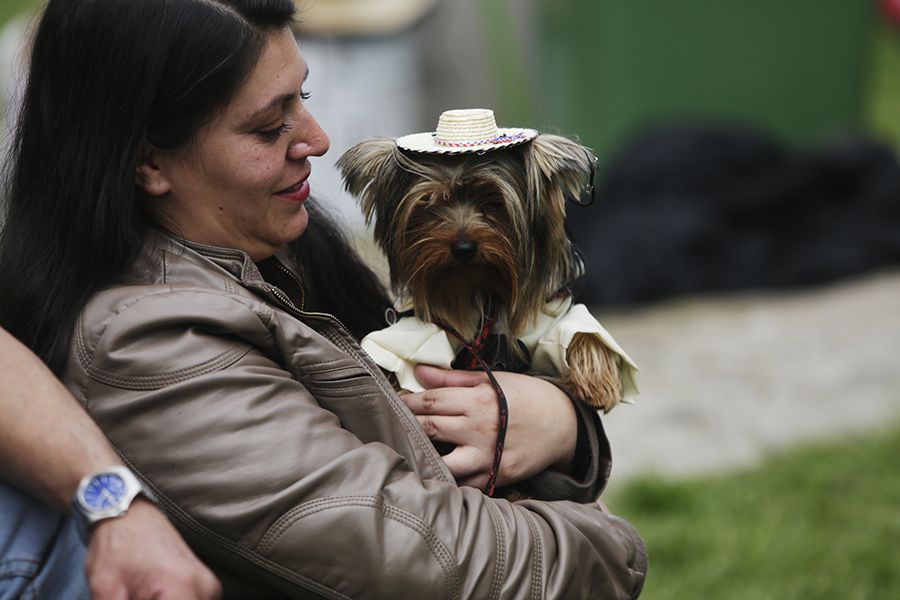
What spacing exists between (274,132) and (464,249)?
435mm

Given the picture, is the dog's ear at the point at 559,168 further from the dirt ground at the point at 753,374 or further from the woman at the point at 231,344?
the dirt ground at the point at 753,374

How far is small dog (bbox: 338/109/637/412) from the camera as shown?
226 cm

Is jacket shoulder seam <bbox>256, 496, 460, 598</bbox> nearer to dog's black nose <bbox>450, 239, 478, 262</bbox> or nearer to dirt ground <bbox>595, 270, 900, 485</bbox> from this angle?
dog's black nose <bbox>450, 239, 478, 262</bbox>

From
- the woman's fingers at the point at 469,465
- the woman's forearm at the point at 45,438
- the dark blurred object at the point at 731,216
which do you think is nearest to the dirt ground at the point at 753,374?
the dark blurred object at the point at 731,216

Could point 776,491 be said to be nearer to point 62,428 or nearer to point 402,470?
point 402,470

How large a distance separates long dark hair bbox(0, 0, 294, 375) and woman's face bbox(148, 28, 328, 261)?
0.11 ft

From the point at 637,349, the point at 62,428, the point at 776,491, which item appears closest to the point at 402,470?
the point at 62,428

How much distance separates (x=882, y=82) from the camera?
27.0 feet

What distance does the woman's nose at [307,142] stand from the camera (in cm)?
209

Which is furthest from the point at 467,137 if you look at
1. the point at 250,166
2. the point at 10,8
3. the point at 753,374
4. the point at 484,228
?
the point at 10,8

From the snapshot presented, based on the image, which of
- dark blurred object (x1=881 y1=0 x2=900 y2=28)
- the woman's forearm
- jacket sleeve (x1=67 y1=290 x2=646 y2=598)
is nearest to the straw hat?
jacket sleeve (x1=67 y1=290 x2=646 y2=598)

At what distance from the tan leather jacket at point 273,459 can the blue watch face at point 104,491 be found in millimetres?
124

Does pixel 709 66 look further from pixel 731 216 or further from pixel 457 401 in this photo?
pixel 457 401

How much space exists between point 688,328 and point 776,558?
268cm
